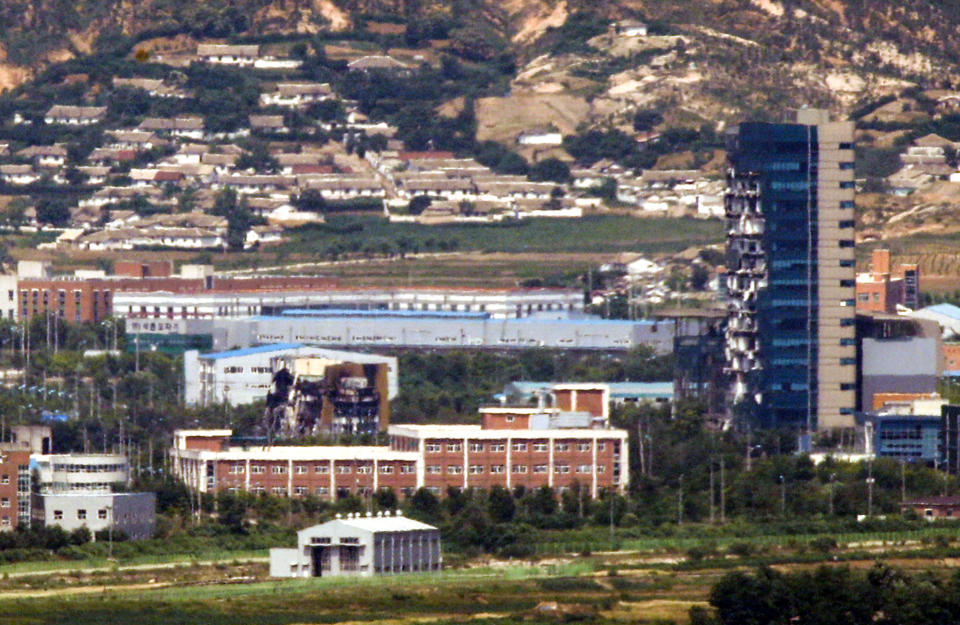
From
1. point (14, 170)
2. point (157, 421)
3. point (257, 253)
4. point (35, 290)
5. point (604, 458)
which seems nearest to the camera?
point (604, 458)

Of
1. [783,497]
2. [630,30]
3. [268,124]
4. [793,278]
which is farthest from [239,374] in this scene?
[630,30]

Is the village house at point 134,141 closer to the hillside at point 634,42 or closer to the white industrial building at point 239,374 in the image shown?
the hillside at point 634,42

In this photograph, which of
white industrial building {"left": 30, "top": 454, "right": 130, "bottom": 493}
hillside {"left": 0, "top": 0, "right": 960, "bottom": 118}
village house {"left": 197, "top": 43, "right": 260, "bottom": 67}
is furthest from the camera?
village house {"left": 197, "top": 43, "right": 260, "bottom": 67}

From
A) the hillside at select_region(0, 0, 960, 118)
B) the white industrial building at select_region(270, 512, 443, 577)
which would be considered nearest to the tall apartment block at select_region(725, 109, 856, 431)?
the white industrial building at select_region(270, 512, 443, 577)

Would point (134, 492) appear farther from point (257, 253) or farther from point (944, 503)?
point (257, 253)

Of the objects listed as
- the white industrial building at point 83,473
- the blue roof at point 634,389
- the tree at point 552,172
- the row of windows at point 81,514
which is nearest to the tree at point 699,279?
the tree at point 552,172

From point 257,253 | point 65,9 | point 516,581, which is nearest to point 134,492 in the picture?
point 516,581

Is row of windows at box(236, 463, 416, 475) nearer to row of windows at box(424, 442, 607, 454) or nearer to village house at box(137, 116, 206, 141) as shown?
row of windows at box(424, 442, 607, 454)
